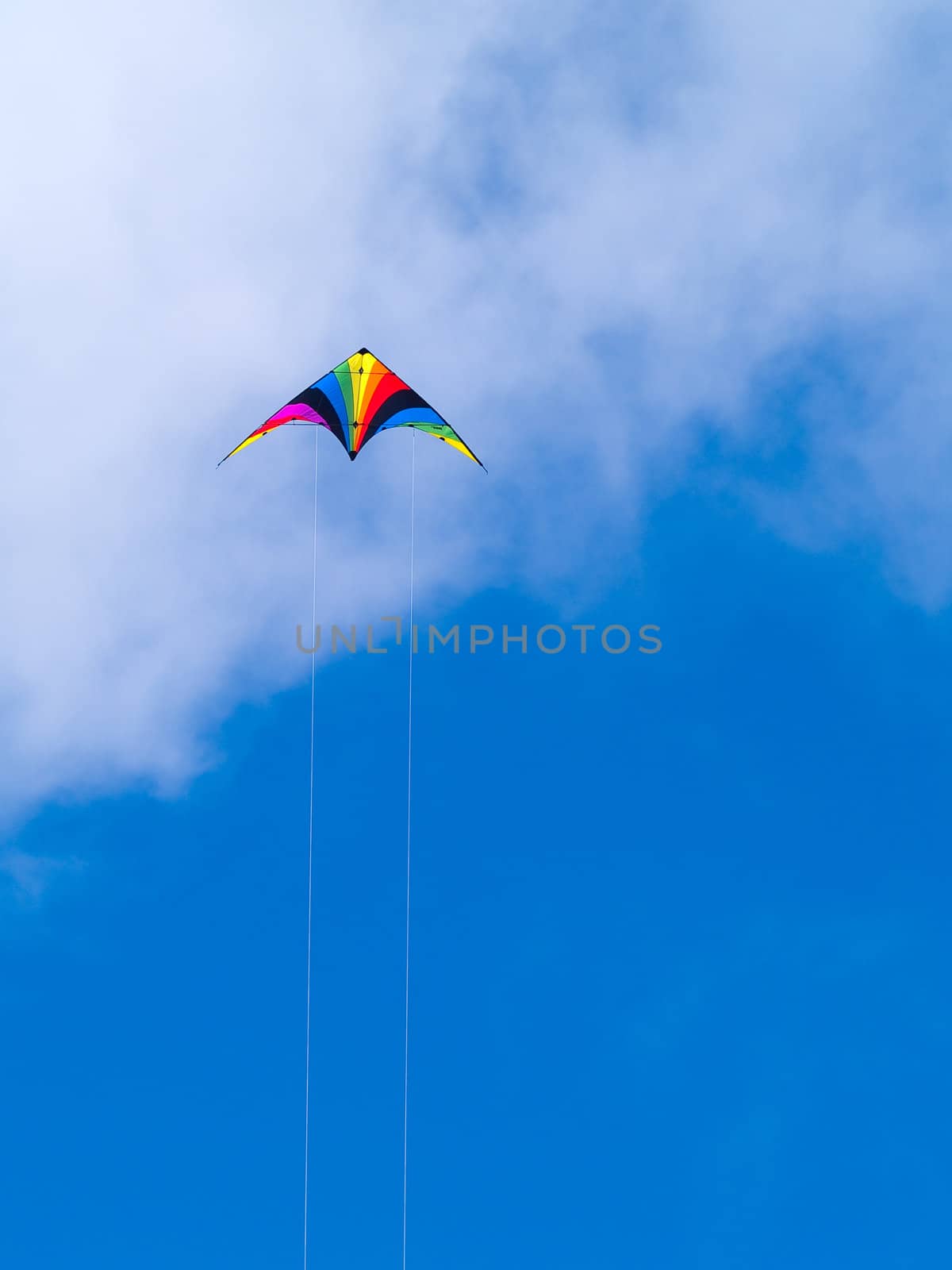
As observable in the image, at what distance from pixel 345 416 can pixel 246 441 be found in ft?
7.21

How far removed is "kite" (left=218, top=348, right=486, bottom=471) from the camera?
2772 centimetres

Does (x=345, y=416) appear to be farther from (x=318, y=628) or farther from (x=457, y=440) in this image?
(x=318, y=628)

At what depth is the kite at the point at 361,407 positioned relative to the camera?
2772cm

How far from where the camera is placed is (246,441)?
27703 mm

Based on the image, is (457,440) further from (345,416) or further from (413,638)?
(413,638)

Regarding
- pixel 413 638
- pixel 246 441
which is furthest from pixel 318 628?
pixel 246 441

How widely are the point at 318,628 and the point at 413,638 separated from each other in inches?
93.7

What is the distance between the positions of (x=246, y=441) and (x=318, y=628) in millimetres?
4796

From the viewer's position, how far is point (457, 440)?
92.3 ft

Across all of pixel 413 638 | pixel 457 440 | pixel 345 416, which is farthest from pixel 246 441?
pixel 413 638

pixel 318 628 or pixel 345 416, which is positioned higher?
pixel 345 416

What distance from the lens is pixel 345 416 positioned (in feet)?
93.9

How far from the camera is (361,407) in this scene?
28391 mm

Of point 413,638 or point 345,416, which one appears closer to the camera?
point 345,416
